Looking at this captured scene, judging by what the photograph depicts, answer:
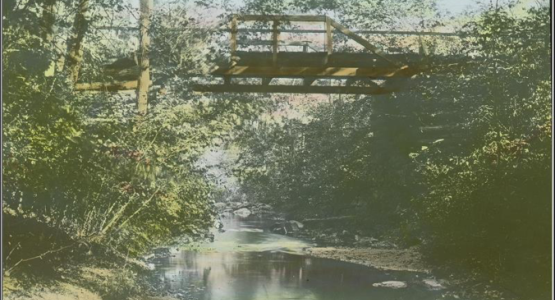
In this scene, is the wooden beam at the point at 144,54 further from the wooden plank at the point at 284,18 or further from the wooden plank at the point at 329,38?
the wooden plank at the point at 329,38

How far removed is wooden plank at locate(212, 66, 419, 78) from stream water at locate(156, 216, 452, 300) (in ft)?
1.97

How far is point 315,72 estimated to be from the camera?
8.73 ft

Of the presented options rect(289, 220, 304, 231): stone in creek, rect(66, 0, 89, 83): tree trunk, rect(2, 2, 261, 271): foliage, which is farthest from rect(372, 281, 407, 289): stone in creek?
rect(66, 0, 89, 83): tree trunk

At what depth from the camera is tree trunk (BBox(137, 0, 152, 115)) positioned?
2.56 meters

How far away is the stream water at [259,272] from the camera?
257 centimetres

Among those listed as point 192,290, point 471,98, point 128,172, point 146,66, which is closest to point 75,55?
point 146,66

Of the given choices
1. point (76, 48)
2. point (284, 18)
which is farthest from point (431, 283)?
point (76, 48)

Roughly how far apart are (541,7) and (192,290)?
1889 millimetres

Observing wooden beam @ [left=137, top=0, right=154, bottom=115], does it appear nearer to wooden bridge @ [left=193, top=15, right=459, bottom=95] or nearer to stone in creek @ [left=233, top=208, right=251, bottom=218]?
wooden bridge @ [left=193, top=15, right=459, bottom=95]

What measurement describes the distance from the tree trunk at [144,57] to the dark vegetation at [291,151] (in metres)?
0.03

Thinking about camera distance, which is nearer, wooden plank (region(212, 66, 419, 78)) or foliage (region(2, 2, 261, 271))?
foliage (region(2, 2, 261, 271))

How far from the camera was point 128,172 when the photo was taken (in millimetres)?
2594

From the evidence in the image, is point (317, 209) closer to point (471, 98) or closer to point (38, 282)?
point (471, 98)

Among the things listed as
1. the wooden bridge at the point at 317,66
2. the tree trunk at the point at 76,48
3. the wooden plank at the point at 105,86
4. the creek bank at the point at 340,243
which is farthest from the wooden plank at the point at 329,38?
the tree trunk at the point at 76,48
